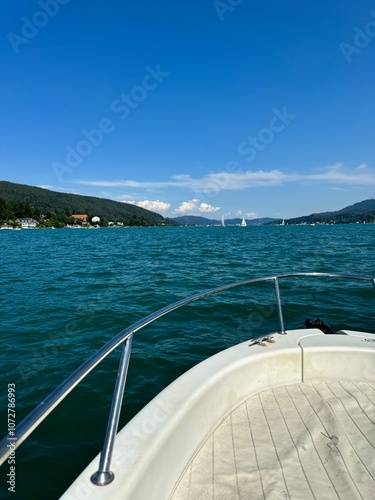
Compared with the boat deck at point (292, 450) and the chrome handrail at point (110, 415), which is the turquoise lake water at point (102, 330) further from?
the chrome handrail at point (110, 415)

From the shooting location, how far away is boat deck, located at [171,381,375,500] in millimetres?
1901

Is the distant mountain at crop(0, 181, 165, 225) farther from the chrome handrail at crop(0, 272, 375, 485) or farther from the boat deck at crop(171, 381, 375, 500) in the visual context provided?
the chrome handrail at crop(0, 272, 375, 485)

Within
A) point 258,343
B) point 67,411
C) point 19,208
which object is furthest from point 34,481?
point 19,208

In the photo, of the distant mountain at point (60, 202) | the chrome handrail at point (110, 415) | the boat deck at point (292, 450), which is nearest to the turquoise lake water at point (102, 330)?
the boat deck at point (292, 450)

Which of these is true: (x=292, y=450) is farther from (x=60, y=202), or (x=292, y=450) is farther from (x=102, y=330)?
(x=60, y=202)

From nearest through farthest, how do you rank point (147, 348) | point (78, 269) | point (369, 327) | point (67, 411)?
1. point (67, 411)
2. point (147, 348)
3. point (369, 327)
4. point (78, 269)

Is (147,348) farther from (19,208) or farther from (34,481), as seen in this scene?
(19,208)

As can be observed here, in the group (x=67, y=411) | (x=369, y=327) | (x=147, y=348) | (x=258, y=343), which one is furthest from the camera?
(x=369, y=327)

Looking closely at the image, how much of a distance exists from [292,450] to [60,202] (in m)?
183

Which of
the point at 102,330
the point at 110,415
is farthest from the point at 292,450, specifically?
the point at 102,330

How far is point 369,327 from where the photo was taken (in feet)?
23.6

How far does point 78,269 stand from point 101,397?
12706 millimetres

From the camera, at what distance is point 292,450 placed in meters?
2.21

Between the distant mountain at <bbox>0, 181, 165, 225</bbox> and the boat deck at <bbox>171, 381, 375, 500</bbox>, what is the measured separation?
164181 mm
